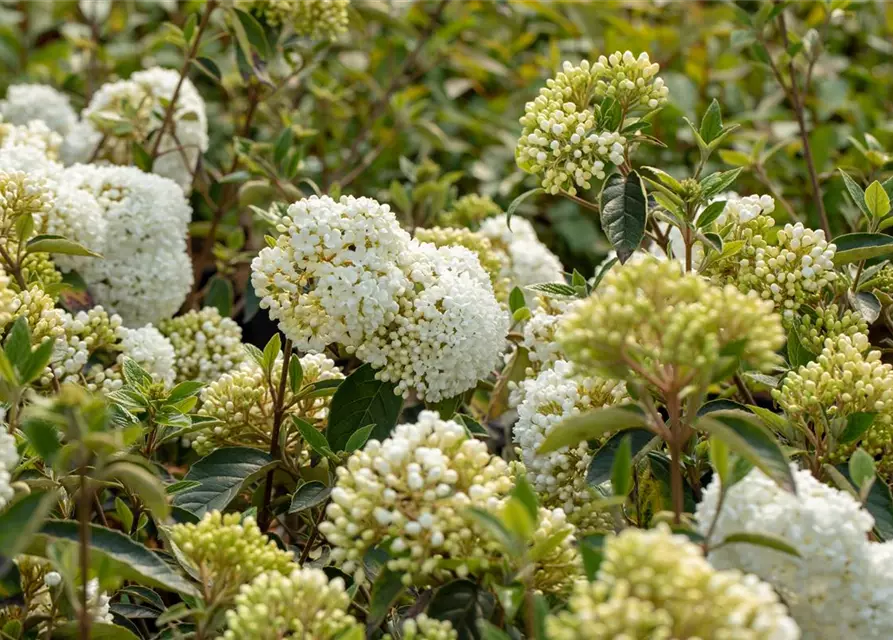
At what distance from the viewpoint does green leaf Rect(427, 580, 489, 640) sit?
1.21m

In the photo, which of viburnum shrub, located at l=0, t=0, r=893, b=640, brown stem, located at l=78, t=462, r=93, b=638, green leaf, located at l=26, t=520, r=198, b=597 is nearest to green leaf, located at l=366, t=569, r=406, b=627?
viburnum shrub, located at l=0, t=0, r=893, b=640

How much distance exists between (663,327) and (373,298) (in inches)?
19.7

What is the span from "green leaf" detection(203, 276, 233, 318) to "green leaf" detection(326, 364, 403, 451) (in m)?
0.87

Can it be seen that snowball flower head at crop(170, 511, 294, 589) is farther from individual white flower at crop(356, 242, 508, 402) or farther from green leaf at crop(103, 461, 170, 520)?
individual white flower at crop(356, 242, 508, 402)

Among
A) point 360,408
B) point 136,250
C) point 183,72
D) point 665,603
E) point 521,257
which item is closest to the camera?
point 665,603

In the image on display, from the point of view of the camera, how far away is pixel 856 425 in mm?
1391

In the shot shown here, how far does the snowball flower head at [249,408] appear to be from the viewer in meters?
1.69

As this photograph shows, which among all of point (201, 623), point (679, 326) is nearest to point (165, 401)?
point (201, 623)

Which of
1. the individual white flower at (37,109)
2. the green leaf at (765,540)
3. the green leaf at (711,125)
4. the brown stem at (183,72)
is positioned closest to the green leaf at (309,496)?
the green leaf at (765,540)

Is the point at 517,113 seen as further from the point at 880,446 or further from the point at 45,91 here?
the point at 880,446

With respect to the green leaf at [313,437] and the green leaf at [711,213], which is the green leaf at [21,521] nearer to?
the green leaf at [313,437]

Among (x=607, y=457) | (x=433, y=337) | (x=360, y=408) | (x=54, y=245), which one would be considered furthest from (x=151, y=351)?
(x=607, y=457)

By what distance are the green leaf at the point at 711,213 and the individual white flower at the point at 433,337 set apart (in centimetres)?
37

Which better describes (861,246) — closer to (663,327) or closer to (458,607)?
(663,327)
